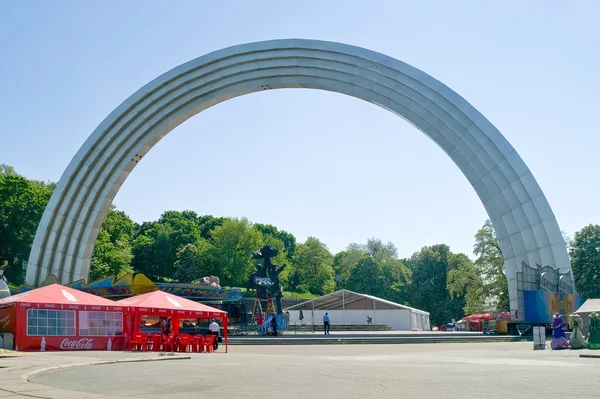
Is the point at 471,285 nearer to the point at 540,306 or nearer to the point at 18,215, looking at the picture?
the point at 540,306

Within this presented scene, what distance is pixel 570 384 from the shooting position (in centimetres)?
1143

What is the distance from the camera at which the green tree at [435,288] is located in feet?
316

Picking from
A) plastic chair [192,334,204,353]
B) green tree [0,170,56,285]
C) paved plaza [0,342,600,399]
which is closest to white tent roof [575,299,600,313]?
paved plaza [0,342,600,399]

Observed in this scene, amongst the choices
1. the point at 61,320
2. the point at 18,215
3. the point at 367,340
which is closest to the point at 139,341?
the point at 61,320

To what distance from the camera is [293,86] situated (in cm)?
4484

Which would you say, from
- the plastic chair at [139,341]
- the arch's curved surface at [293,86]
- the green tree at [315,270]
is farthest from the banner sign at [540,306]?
the green tree at [315,270]

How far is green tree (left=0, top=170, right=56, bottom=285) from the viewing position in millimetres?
64875

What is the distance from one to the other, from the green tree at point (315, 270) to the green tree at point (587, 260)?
49.7 metres

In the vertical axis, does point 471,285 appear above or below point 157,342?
above

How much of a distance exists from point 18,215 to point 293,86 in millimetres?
34295

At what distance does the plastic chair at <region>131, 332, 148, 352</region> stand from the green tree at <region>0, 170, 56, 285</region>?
42.4m

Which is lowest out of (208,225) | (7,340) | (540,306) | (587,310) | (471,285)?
(7,340)

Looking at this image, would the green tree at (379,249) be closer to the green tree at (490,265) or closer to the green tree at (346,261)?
the green tree at (346,261)

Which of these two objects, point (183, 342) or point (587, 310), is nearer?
point (183, 342)
